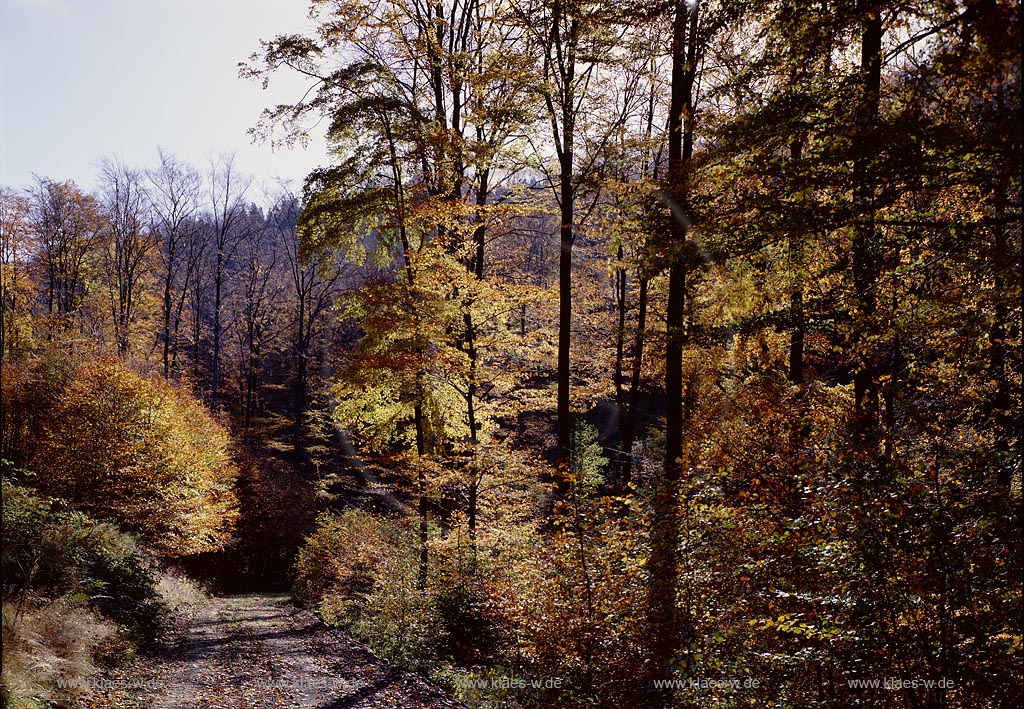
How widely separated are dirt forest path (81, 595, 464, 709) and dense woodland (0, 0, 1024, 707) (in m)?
0.75

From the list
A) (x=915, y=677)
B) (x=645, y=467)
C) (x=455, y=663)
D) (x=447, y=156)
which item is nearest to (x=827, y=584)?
(x=915, y=677)

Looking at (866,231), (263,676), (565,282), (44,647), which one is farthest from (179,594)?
(866,231)

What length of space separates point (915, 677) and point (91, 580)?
13.2 meters

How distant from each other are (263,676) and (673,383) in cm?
843

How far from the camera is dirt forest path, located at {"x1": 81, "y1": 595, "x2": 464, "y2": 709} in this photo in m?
8.91

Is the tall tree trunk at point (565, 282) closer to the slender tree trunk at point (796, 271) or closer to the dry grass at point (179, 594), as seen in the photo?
the slender tree trunk at point (796, 271)

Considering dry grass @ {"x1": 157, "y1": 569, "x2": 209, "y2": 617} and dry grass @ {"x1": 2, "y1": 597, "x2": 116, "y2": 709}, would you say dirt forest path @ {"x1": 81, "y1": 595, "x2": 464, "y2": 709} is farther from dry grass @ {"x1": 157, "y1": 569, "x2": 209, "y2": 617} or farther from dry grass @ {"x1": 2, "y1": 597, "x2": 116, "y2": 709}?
dry grass @ {"x1": 157, "y1": 569, "x2": 209, "y2": 617}

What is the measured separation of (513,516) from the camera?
1328cm

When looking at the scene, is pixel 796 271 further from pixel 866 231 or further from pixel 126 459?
pixel 126 459

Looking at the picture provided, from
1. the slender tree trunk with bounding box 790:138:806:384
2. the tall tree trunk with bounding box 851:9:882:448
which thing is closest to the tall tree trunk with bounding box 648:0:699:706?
the slender tree trunk with bounding box 790:138:806:384

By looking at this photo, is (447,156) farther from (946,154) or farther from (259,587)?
(259,587)

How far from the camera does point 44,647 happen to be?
861 centimetres

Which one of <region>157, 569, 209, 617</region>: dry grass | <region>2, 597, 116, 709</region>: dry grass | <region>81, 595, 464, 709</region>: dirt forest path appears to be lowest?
<region>157, 569, 209, 617</region>: dry grass

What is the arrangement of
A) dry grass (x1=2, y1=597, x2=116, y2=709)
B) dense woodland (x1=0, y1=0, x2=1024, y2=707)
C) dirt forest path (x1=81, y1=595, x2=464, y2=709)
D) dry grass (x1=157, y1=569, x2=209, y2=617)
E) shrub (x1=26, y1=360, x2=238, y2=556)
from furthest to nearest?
dry grass (x1=157, y1=569, x2=209, y2=617) < shrub (x1=26, y1=360, x2=238, y2=556) < dirt forest path (x1=81, y1=595, x2=464, y2=709) < dry grass (x1=2, y1=597, x2=116, y2=709) < dense woodland (x1=0, y1=0, x2=1024, y2=707)
